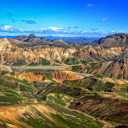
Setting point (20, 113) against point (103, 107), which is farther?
point (103, 107)

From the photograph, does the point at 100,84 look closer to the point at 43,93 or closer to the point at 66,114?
the point at 43,93

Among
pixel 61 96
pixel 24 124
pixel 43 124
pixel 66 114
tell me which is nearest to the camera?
pixel 24 124

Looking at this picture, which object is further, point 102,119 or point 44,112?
point 102,119

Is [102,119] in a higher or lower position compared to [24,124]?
lower

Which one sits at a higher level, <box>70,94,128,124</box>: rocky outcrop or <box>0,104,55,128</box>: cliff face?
<box>0,104,55,128</box>: cliff face

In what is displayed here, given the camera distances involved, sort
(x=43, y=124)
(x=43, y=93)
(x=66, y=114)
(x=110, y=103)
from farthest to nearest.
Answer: (x=43, y=93), (x=110, y=103), (x=66, y=114), (x=43, y=124)

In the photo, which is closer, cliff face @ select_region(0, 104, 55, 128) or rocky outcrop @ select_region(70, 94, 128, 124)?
cliff face @ select_region(0, 104, 55, 128)

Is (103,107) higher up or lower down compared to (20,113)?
lower down

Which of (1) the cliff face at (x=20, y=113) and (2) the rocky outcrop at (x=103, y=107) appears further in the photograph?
(2) the rocky outcrop at (x=103, y=107)

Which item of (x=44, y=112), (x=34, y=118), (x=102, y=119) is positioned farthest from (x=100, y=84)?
(x=34, y=118)

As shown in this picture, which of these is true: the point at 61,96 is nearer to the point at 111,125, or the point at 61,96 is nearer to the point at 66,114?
the point at 66,114

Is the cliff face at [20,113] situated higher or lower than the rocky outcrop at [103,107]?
higher
